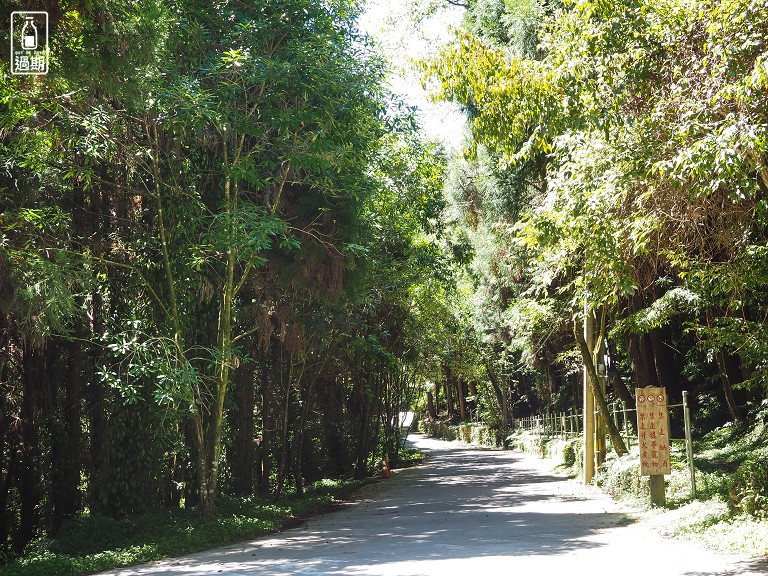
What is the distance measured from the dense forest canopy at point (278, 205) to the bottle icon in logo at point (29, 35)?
9.5 inches

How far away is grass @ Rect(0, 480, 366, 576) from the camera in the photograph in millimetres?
10281

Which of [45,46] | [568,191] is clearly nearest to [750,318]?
[568,191]

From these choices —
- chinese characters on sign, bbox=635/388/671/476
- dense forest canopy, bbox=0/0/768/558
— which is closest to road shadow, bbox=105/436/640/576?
chinese characters on sign, bbox=635/388/671/476

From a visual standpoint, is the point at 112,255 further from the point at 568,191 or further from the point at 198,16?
the point at 568,191

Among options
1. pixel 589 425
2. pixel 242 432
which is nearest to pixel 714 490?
pixel 589 425

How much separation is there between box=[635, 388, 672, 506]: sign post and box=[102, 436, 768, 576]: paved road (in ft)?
2.49

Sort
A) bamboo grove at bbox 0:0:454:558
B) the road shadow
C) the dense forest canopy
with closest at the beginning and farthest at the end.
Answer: the dense forest canopy
the road shadow
bamboo grove at bbox 0:0:454:558

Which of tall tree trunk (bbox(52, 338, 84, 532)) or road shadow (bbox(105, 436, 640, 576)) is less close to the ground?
tall tree trunk (bbox(52, 338, 84, 532))

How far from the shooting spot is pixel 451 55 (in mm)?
10281

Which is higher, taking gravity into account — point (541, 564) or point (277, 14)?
point (277, 14)

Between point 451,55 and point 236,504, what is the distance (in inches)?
374

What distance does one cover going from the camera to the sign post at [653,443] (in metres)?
12.7

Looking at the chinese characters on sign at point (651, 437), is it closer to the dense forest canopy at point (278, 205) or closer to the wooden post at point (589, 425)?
the dense forest canopy at point (278, 205)

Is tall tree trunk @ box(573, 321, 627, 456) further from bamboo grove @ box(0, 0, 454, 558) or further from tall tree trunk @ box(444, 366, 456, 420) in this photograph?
tall tree trunk @ box(444, 366, 456, 420)
